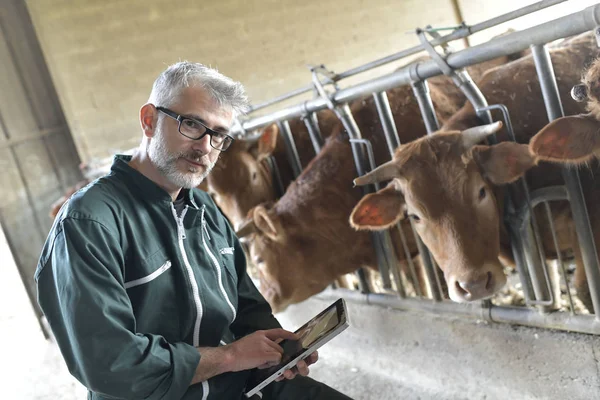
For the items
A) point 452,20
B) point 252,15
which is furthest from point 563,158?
point 452,20

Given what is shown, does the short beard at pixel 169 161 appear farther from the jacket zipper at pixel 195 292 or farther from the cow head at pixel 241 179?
the cow head at pixel 241 179

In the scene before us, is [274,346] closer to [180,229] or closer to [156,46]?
[180,229]

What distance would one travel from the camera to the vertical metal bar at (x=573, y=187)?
2.44 metres

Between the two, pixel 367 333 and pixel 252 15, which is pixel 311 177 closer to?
pixel 367 333

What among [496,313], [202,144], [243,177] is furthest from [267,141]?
[202,144]

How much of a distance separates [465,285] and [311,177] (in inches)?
58.3

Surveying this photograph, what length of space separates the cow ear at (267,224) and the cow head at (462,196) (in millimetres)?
1049

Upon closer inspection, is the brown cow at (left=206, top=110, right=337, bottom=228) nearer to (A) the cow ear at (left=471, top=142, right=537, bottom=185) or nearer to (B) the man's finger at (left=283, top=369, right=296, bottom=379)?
(A) the cow ear at (left=471, top=142, right=537, bottom=185)

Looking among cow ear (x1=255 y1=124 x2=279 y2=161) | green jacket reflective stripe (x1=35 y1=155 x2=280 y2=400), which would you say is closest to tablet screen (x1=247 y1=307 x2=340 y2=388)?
green jacket reflective stripe (x1=35 y1=155 x2=280 y2=400)

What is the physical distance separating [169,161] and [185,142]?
0.09 metres

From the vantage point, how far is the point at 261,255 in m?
3.76

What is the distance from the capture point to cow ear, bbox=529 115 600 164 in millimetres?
2193

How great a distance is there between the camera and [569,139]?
87.1 inches

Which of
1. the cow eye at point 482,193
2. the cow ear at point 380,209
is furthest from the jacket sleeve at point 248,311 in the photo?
the cow eye at point 482,193
